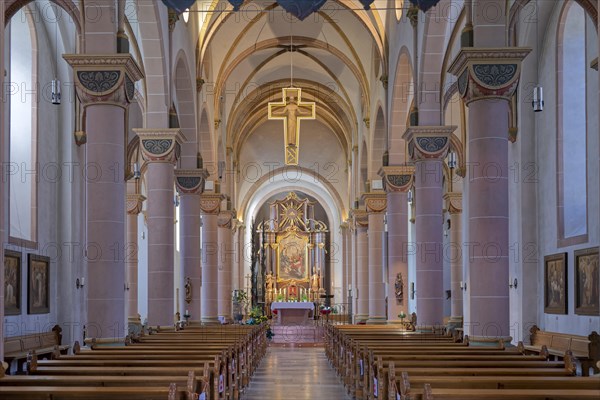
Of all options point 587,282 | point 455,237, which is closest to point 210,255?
point 455,237

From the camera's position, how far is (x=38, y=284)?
18344 mm

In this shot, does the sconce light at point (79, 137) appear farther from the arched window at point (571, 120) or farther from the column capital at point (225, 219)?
the column capital at point (225, 219)

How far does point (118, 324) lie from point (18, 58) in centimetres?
807

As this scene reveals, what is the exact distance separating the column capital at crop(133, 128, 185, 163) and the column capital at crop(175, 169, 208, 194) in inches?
164

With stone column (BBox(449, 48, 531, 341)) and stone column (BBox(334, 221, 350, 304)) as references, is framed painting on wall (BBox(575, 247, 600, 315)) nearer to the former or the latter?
stone column (BBox(449, 48, 531, 341))

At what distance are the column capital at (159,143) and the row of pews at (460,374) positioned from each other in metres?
6.42

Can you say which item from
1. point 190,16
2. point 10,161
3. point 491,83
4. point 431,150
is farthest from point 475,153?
point 190,16

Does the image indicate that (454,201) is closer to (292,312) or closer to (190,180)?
(190,180)

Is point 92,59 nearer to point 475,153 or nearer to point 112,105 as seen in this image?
point 112,105

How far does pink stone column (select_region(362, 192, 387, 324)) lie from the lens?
2872 centimetres

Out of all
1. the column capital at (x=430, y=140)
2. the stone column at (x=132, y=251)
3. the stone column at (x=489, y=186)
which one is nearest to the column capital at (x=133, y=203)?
the stone column at (x=132, y=251)

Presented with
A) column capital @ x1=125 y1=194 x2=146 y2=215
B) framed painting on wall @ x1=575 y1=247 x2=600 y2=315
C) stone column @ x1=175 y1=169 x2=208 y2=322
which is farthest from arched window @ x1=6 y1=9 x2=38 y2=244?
framed painting on wall @ x1=575 y1=247 x2=600 y2=315

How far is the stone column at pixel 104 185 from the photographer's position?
1295 cm

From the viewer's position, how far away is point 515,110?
18984 millimetres
